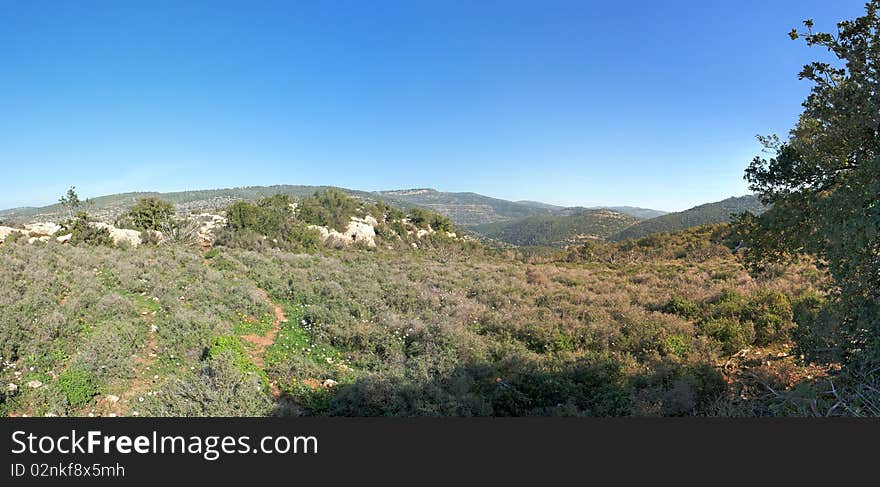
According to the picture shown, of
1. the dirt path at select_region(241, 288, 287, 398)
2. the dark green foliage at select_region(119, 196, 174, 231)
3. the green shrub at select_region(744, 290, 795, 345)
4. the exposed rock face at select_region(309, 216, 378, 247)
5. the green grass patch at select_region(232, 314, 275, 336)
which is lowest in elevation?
the dirt path at select_region(241, 288, 287, 398)

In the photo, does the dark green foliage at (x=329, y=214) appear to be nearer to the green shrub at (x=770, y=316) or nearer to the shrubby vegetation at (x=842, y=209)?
the green shrub at (x=770, y=316)

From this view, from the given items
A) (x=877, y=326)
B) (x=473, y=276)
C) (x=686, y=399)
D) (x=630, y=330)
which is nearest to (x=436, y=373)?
(x=686, y=399)

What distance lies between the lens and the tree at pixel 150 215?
1284 inches

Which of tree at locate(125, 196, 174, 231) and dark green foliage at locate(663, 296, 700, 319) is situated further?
tree at locate(125, 196, 174, 231)

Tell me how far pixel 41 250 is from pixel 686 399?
23633 millimetres

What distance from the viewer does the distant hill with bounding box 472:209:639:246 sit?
12376 centimetres

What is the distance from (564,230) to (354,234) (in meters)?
100

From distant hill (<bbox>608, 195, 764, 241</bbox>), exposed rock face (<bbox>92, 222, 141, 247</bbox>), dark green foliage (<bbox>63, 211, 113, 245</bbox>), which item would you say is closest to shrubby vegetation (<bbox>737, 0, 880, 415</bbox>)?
dark green foliage (<bbox>63, 211, 113, 245</bbox>)

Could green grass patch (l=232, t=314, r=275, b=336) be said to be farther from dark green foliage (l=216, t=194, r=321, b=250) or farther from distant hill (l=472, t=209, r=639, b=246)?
distant hill (l=472, t=209, r=639, b=246)

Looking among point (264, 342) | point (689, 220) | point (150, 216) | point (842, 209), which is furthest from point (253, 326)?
point (689, 220)

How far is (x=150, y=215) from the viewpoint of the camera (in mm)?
33250

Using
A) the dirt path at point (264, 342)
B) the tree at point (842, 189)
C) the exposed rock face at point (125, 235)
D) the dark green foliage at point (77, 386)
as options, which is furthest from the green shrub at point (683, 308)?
the exposed rock face at point (125, 235)

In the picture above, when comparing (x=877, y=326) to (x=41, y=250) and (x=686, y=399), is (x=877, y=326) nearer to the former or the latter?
(x=686, y=399)

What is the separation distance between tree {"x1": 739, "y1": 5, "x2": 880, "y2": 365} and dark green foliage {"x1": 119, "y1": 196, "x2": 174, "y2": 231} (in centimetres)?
3848
